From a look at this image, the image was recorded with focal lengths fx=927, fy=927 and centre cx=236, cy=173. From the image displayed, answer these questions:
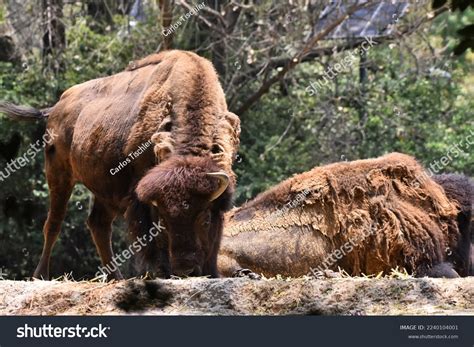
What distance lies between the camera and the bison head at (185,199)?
7.45 m

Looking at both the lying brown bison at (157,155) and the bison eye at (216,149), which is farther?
the bison eye at (216,149)

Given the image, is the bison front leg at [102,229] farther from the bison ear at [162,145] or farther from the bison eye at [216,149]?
the bison eye at [216,149]

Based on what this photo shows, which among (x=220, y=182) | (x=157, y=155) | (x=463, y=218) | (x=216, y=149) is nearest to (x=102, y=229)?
(x=157, y=155)

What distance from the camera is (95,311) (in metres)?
5.93

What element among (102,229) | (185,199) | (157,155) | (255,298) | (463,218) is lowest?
(255,298)

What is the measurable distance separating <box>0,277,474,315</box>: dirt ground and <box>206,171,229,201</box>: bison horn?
1.55 metres

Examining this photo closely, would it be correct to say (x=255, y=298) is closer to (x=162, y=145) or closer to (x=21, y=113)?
(x=162, y=145)

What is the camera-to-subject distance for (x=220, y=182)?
7641mm

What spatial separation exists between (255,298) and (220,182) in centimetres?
184

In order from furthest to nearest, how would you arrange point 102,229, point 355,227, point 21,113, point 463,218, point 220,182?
1. point 21,113
2. point 102,229
3. point 463,218
4. point 355,227
5. point 220,182

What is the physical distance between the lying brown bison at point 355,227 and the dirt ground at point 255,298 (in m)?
3.21

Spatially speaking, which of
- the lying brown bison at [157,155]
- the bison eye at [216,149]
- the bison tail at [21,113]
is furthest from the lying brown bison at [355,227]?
the bison tail at [21,113]

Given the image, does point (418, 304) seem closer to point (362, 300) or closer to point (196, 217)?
point (362, 300)

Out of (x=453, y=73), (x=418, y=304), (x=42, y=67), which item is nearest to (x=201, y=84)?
(x=418, y=304)
